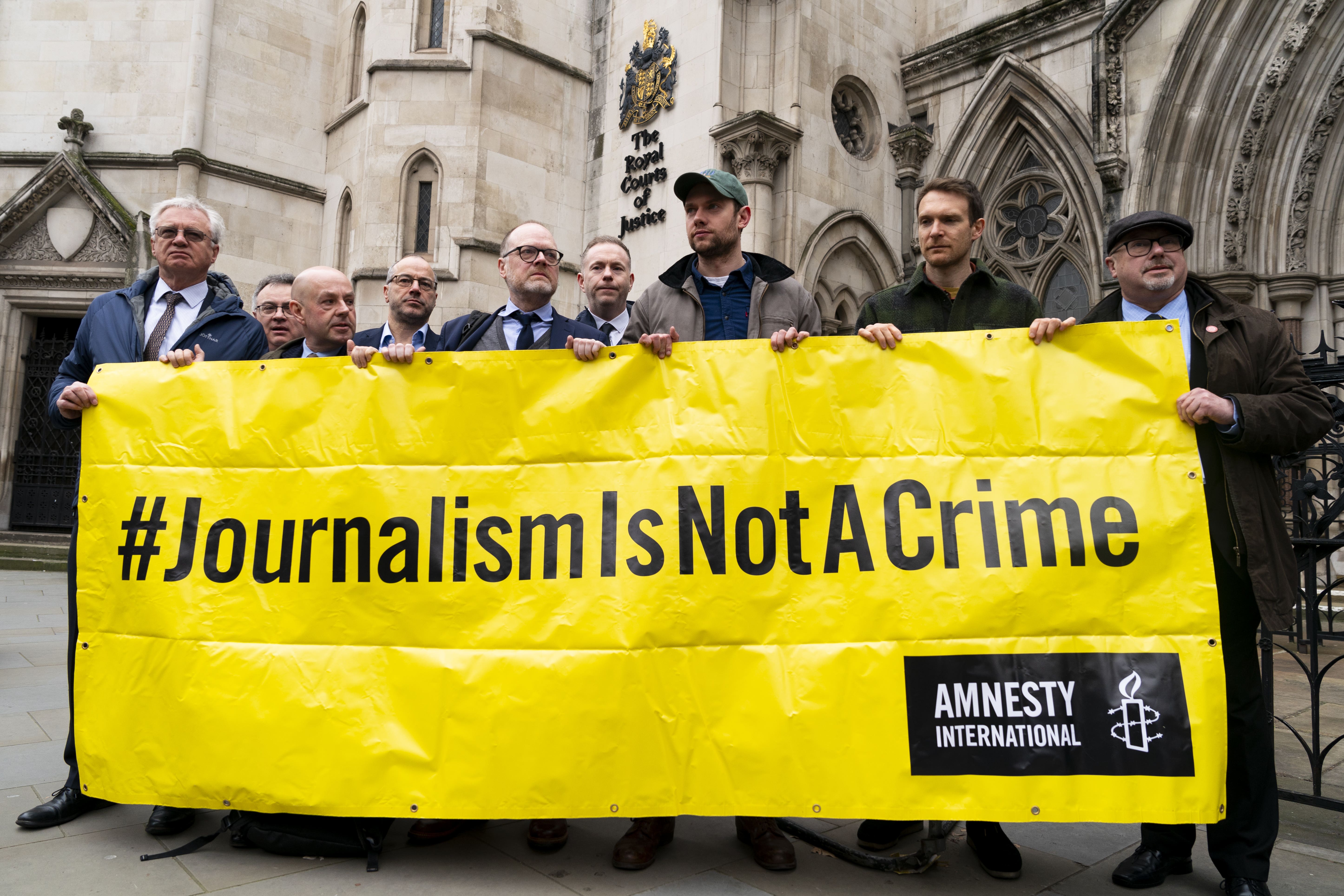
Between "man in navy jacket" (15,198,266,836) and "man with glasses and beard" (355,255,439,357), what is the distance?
28.8 inches

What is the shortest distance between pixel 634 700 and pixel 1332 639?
26.8 ft

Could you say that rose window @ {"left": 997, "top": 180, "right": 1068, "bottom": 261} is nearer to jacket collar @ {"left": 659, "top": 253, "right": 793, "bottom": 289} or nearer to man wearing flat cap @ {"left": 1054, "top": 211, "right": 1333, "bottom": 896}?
man wearing flat cap @ {"left": 1054, "top": 211, "right": 1333, "bottom": 896}

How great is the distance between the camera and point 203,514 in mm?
3217

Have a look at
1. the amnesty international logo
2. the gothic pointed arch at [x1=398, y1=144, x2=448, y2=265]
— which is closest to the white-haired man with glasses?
the amnesty international logo

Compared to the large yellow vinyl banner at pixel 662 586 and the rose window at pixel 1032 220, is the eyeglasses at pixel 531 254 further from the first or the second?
the rose window at pixel 1032 220

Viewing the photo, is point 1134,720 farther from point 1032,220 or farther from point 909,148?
point 909,148

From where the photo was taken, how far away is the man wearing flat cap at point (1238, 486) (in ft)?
9.09

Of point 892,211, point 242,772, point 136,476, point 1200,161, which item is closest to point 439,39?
point 892,211

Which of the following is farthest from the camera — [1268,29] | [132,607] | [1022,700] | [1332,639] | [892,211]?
[892,211]

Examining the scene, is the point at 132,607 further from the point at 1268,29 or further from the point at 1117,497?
the point at 1268,29

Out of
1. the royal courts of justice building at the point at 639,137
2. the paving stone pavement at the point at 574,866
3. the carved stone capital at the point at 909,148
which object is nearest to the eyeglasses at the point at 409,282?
the paving stone pavement at the point at 574,866

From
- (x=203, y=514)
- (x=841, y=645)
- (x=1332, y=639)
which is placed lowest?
(x=1332, y=639)

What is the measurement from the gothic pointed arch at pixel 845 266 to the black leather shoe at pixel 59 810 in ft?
35.3

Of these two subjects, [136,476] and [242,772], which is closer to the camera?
[242,772]
